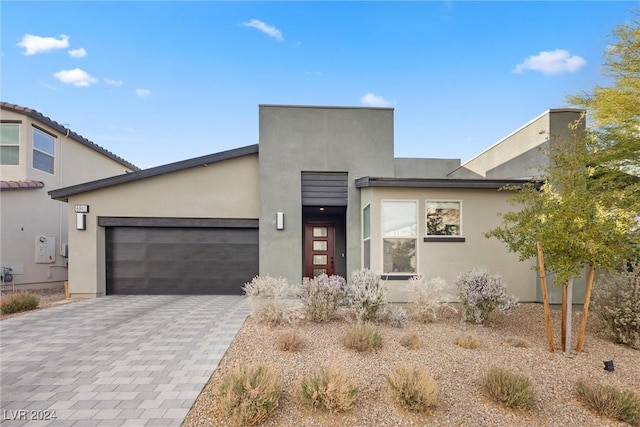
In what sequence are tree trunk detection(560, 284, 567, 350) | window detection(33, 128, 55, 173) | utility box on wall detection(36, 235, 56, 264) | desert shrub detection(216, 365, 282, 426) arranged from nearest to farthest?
desert shrub detection(216, 365, 282, 426) → tree trunk detection(560, 284, 567, 350) → utility box on wall detection(36, 235, 56, 264) → window detection(33, 128, 55, 173)

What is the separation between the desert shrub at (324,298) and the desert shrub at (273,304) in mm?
224

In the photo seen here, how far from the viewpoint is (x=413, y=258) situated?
7.68 meters

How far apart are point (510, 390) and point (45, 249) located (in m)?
14.6

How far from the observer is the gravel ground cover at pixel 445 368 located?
3.26m

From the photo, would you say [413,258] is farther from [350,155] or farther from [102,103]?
[102,103]

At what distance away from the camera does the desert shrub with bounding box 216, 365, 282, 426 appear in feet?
10.0

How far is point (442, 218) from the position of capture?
781 centimetres

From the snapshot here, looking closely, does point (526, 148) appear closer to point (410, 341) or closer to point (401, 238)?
point (401, 238)

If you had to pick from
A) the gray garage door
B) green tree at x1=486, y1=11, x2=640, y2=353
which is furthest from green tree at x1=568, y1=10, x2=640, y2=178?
the gray garage door

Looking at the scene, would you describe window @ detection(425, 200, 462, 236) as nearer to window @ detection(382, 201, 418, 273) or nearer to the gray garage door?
window @ detection(382, 201, 418, 273)

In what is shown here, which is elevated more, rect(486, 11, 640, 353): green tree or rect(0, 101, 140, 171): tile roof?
rect(0, 101, 140, 171): tile roof

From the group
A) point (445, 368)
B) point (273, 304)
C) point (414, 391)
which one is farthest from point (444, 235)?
point (414, 391)

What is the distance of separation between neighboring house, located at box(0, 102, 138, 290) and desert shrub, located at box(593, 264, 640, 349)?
1645 centimetres

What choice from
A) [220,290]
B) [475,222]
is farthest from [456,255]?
[220,290]
